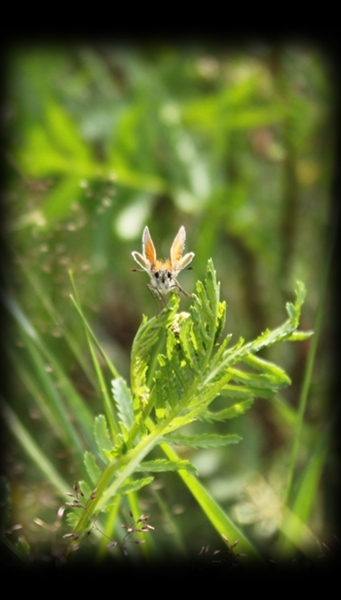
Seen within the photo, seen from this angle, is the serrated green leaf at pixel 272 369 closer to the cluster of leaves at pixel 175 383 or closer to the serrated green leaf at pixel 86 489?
the cluster of leaves at pixel 175 383

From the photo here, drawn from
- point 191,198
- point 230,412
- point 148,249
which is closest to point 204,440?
point 230,412

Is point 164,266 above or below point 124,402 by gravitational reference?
above

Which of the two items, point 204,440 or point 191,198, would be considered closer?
point 204,440

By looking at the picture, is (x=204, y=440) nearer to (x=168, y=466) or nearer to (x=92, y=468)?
(x=168, y=466)

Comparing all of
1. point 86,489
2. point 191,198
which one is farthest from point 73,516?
point 191,198

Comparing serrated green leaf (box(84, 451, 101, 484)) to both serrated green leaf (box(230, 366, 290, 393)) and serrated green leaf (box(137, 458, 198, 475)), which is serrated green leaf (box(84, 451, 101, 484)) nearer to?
serrated green leaf (box(137, 458, 198, 475))

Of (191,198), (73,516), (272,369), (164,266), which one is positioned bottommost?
(73,516)

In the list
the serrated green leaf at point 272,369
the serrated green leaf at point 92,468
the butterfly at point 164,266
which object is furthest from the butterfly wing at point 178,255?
the serrated green leaf at point 92,468
